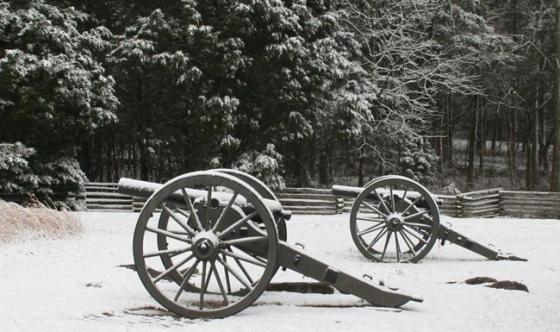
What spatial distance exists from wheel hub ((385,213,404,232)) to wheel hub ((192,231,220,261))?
A: 14.4ft

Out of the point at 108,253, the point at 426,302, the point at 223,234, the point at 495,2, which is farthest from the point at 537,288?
the point at 495,2

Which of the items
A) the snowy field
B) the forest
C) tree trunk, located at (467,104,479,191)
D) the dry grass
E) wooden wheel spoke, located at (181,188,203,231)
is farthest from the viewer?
tree trunk, located at (467,104,479,191)

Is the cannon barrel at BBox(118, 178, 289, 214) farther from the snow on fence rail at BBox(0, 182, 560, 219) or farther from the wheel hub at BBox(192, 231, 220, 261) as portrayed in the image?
the snow on fence rail at BBox(0, 182, 560, 219)

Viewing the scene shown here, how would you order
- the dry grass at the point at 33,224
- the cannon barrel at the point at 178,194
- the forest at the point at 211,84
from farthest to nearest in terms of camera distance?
the forest at the point at 211,84
the dry grass at the point at 33,224
the cannon barrel at the point at 178,194

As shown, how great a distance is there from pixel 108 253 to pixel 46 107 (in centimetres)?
811

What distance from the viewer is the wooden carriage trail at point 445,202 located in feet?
60.0

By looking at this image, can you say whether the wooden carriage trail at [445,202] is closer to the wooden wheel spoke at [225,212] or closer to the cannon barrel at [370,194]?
the cannon barrel at [370,194]

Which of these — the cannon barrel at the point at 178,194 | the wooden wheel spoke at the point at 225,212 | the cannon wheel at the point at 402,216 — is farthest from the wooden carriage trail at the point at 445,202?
the wooden wheel spoke at the point at 225,212

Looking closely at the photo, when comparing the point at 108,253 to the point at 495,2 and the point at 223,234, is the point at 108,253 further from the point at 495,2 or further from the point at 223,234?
the point at 495,2

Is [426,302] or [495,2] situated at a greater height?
[495,2]

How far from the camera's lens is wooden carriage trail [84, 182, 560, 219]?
60.0 ft

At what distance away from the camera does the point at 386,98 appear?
70.8ft

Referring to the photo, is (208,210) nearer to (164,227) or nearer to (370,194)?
(164,227)

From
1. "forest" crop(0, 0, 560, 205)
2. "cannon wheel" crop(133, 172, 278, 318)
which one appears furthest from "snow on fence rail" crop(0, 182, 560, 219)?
"cannon wheel" crop(133, 172, 278, 318)
